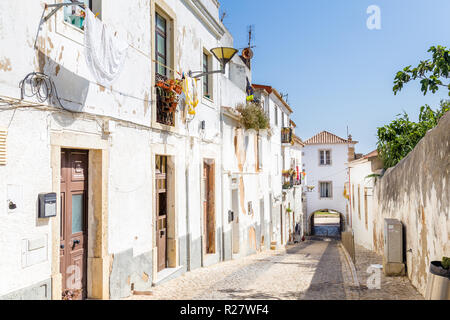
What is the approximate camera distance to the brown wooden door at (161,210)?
28.0 feet

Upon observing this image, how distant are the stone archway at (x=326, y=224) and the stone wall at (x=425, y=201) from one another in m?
28.9

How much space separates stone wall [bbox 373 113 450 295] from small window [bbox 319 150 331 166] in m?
28.2

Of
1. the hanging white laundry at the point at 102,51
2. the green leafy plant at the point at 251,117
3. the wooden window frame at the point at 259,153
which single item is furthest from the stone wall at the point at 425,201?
the wooden window frame at the point at 259,153

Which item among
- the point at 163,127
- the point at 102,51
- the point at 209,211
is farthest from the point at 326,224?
the point at 102,51

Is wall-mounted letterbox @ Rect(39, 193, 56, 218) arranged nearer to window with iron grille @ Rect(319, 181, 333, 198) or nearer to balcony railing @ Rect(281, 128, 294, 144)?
balcony railing @ Rect(281, 128, 294, 144)

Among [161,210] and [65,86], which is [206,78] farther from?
[65,86]

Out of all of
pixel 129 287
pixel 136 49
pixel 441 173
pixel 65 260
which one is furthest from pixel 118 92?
pixel 441 173

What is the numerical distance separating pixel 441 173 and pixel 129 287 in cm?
530

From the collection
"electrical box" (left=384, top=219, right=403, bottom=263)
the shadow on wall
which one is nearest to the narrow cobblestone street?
"electrical box" (left=384, top=219, right=403, bottom=263)

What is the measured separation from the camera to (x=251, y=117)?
46.9 feet

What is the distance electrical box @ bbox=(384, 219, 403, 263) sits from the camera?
8.00 meters

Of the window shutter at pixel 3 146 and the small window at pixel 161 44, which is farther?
the small window at pixel 161 44

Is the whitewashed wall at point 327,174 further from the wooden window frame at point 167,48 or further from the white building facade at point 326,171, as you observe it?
the wooden window frame at point 167,48

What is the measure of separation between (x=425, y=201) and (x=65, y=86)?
5.84 metres
